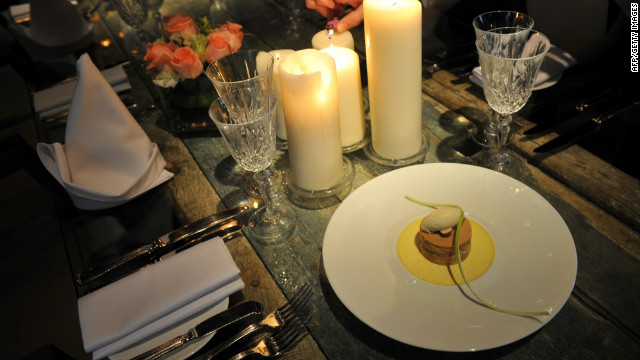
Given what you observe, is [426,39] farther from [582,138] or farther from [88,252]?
[88,252]

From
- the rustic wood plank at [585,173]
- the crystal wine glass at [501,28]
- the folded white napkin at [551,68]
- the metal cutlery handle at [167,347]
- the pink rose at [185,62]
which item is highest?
the crystal wine glass at [501,28]

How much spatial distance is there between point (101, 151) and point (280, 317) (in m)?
0.59

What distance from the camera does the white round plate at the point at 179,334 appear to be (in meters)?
0.63

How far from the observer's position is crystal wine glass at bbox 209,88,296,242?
752 mm

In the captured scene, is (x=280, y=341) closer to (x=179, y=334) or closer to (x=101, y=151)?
(x=179, y=334)

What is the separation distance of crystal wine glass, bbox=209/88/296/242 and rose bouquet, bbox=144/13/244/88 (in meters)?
0.24

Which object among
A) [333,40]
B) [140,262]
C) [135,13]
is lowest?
[140,262]

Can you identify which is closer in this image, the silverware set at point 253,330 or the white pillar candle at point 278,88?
the silverware set at point 253,330

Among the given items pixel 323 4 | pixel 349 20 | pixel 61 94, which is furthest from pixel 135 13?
pixel 349 20

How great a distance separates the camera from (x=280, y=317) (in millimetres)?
674

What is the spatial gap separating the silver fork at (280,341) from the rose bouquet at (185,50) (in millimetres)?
644

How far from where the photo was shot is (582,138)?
933mm

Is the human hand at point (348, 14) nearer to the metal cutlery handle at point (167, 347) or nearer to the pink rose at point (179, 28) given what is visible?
the pink rose at point (179, 28)

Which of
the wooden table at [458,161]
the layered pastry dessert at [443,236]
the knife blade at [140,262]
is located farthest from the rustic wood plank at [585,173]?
the knife blade at [140,262]
